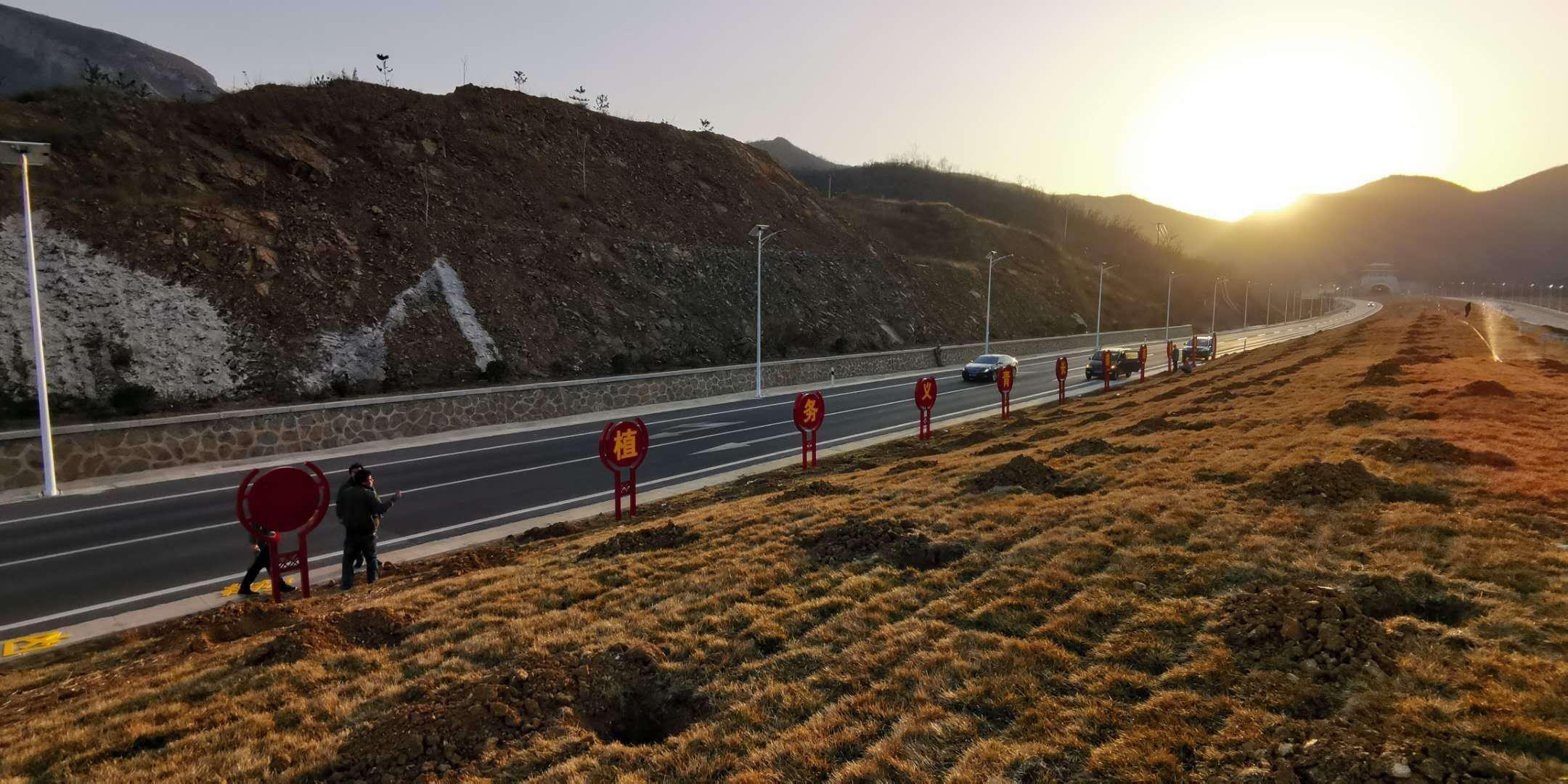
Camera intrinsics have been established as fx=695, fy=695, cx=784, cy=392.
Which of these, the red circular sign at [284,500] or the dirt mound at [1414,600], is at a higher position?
the red circular sign at [284,500]

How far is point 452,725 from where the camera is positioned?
470 centimetres

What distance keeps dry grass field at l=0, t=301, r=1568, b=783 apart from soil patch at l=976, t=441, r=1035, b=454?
14.0ft

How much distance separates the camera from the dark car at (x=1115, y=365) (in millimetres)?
35750

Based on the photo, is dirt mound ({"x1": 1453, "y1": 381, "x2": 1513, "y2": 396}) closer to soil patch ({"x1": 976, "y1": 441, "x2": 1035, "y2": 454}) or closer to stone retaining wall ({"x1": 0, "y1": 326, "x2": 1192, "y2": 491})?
soil patch ({"x1": 976, "y1": 441, "x2": 1035, "y2": 454})

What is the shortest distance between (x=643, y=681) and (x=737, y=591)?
177 centimetres

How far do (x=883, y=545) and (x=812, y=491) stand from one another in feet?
12.9

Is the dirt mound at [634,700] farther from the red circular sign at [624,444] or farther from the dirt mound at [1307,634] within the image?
the red circular sign at [624,444]

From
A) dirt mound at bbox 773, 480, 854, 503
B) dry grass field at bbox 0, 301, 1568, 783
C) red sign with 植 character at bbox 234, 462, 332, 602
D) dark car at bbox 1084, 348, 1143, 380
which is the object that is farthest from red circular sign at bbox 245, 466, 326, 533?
dark car at bbox 1084, 348, 1143, 380

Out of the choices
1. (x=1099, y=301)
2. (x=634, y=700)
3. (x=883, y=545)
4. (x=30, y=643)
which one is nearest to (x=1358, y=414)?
(x=883, y=545)

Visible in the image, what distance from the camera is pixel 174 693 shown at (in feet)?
18.4

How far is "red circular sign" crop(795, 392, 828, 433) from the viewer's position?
50.1 feet

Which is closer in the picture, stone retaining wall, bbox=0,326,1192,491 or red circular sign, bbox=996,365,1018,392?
stone retaining wall, bbox=0,326,1192,491

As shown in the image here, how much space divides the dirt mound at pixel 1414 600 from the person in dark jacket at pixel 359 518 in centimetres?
1020

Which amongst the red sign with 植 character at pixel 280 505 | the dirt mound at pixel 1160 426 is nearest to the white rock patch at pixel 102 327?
the red sign with 植 character at pixel 280 505
